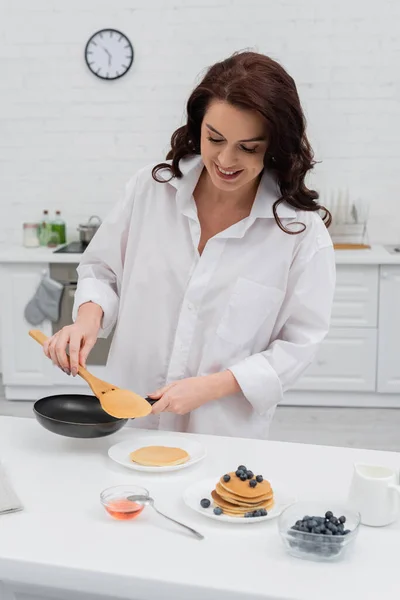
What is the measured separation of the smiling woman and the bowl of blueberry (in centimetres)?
50

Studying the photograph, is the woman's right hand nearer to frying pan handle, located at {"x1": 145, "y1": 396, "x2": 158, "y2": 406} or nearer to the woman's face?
frying pan handle, located at {"x1": 145, "y1": 396, "x2": 158, "y2": 406}

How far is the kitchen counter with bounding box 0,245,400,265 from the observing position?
165 inches

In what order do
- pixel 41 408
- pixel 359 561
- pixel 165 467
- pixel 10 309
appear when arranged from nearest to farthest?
1. pixel 359 561
2. pixel 165 467
3. pixel 41 408
4. pixel 10 309

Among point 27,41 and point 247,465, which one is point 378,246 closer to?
point 27,41

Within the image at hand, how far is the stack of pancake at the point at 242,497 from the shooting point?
1.43m

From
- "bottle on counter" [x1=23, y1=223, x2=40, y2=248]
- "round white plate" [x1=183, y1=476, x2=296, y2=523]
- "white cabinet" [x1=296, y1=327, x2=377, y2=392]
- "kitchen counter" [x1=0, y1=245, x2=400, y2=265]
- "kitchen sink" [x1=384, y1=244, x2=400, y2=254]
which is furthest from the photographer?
"bottle on counter" [x1=23, y1=223, x2=40, y2=248]

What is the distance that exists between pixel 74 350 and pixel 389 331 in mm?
2828

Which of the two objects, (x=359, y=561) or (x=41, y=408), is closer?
(x=359, y=561)

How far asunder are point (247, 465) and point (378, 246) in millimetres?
3190

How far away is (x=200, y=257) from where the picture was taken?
1.92 metres

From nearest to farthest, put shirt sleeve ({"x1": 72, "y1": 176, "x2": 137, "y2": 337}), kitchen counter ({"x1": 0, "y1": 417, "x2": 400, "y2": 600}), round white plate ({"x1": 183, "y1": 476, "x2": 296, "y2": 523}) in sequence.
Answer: kitchen counter ({"x1": 0, "y1": 417, "x2": 400, "y2": 600}) < round white plate ({"x1": 183, "y1": 476, "x2": 296, "y2": 523}) < shirt sleeve ({"x1": 72, "y1": 176, "x2": 137, "y2": 337})

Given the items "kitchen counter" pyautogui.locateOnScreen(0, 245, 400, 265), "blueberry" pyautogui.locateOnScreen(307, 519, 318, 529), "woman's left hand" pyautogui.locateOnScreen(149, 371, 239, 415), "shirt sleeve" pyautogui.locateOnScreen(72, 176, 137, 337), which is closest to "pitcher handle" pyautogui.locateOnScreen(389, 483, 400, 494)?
"blueberry" pyautogui.locateOnScreen(307, 519, 318, 529)

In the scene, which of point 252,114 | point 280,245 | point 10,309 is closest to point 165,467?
point 280,245

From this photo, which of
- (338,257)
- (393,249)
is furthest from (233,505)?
(393,249)
